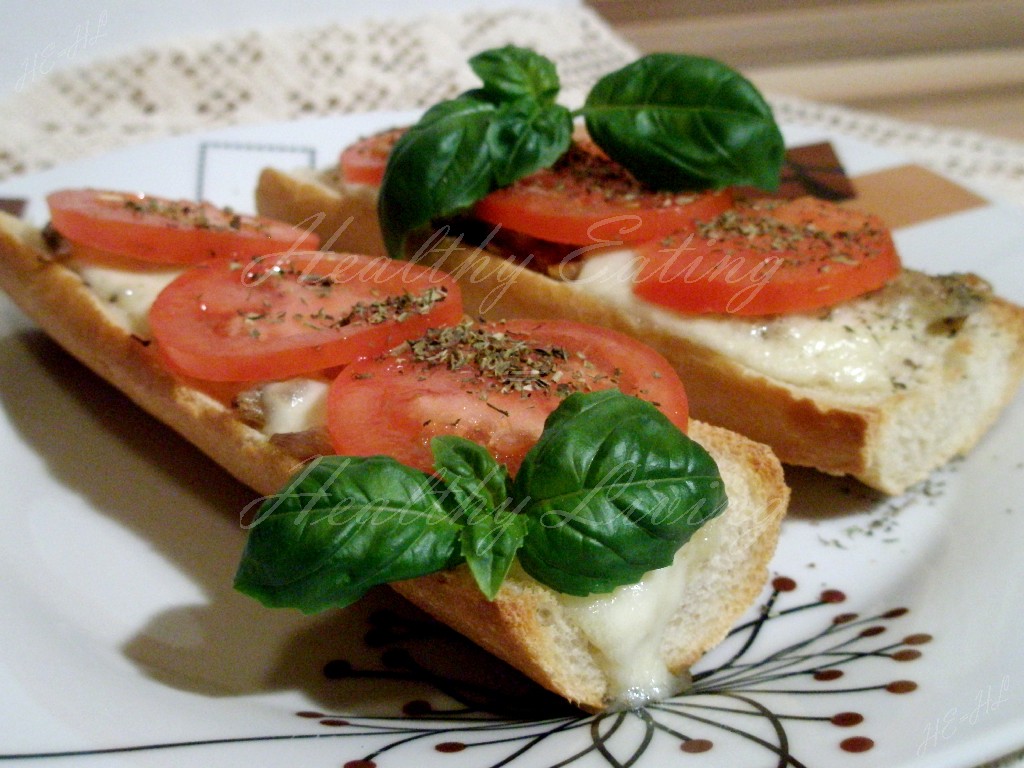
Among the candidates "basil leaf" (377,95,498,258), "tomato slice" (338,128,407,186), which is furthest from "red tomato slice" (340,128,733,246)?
"tomato slice" (338,128,407,186)

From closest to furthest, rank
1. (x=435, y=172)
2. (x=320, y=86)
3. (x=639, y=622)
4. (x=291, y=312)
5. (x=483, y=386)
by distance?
(x=639, y=622) < (x=483, y=386) < (x=291, y=312) < (x=435, y=172) < (x=320, y=86)

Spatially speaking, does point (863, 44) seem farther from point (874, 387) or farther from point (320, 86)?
point (874, 387)

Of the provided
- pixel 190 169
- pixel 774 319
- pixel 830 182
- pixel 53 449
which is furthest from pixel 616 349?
pixel 190 169

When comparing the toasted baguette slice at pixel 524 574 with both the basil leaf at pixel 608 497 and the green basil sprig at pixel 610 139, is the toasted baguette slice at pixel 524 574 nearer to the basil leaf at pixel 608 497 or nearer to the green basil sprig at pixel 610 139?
the basil leaf at pixel 608 497

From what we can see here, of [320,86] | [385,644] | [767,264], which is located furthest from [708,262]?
[320,86]

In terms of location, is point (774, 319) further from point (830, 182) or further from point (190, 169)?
point (190, 169)

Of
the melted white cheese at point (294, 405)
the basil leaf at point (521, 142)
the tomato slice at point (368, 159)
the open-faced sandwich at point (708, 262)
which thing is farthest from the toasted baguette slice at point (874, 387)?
the melted white cheese at point (294, 405)
